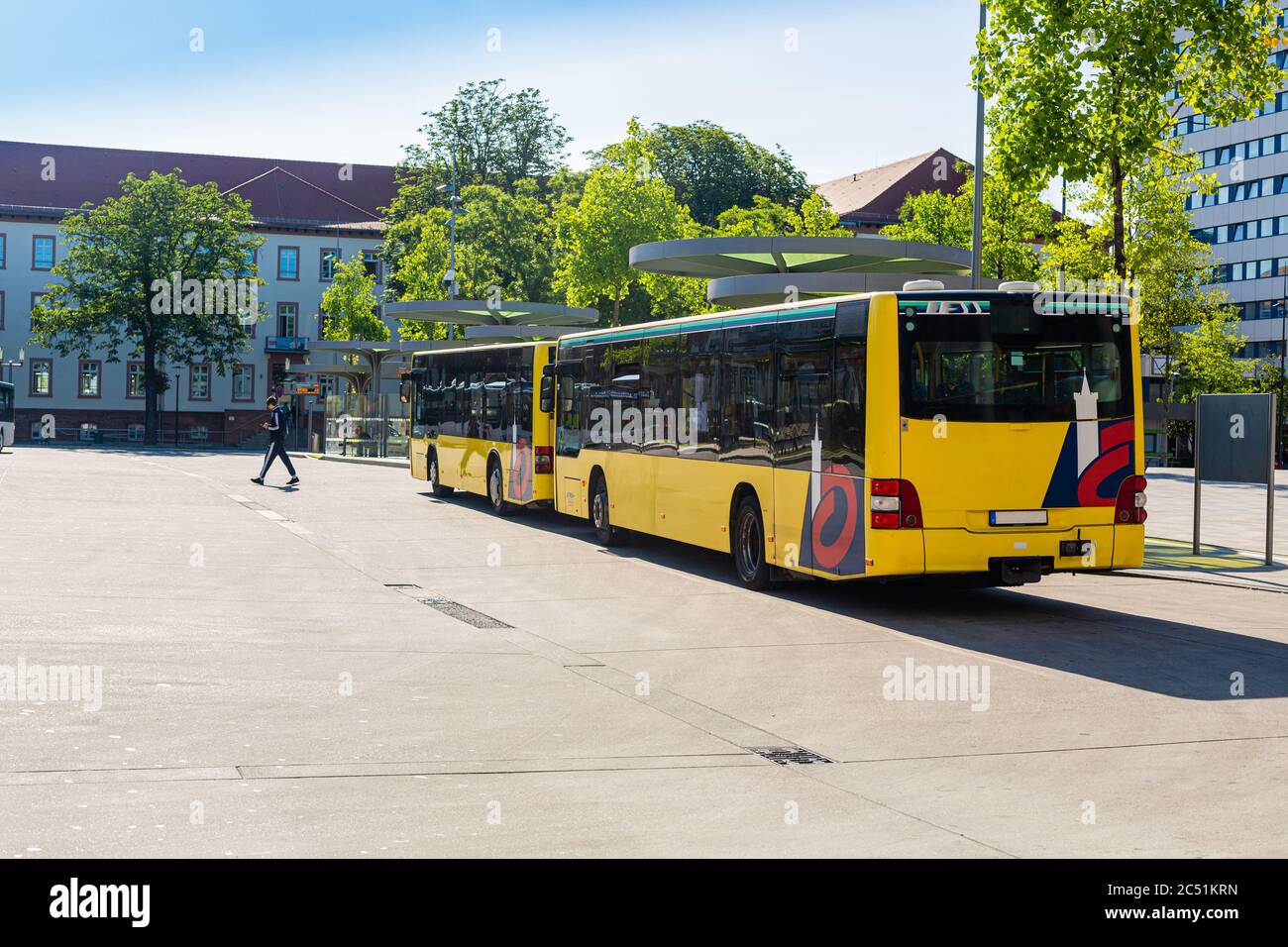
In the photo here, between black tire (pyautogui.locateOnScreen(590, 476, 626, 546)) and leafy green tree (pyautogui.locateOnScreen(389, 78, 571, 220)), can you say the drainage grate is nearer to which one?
black tire (pyautogui.locateOnScreen(590, 476, 626, 546))

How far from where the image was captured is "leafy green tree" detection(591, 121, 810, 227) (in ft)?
283

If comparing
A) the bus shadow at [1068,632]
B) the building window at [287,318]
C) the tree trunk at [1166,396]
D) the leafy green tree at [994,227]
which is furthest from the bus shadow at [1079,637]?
the building window at [287,318]

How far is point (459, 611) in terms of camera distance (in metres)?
13.7

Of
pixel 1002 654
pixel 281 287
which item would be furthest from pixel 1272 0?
pixel 281 287

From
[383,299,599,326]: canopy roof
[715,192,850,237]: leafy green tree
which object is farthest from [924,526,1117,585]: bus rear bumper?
[715,192,850,237]: leafy green tree

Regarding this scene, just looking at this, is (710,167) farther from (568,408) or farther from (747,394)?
(747,394)

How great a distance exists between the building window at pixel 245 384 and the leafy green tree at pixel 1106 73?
81860 mm

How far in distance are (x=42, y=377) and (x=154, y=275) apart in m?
17.8

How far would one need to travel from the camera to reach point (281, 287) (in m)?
99.4

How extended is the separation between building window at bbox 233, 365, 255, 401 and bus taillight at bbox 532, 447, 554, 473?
76499 millimetres

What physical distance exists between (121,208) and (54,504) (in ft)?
193
